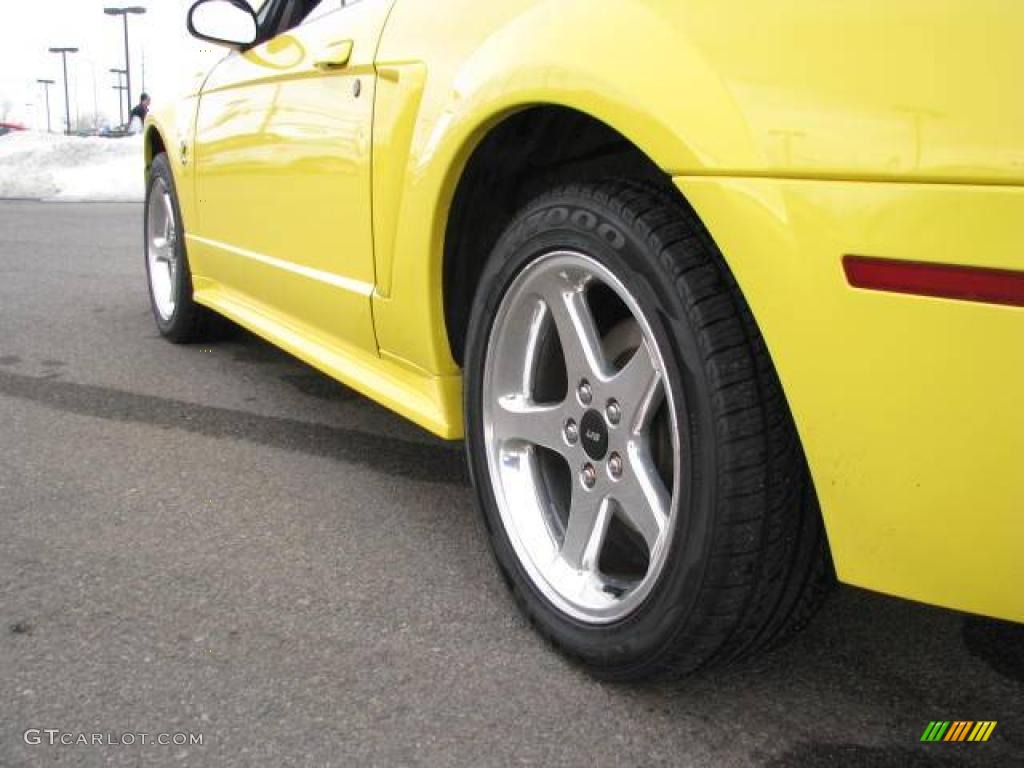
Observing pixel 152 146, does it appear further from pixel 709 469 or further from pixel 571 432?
pixel 709 469

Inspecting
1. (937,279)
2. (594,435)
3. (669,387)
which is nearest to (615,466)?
(594,435)

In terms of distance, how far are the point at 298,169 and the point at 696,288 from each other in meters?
1.51

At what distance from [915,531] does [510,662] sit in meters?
0.82

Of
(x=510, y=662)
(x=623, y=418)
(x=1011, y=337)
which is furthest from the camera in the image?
(x=510, y=662)

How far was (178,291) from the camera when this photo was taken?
432 cm

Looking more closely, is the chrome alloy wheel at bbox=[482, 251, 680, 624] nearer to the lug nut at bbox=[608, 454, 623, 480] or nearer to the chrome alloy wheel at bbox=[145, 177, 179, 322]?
the lug nut at bbox=[608, 454, 623, 480]

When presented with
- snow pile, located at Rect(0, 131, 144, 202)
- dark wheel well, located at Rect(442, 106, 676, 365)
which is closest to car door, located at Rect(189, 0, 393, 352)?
dark wheel well, located at Rect(442, 106, 676, 365)

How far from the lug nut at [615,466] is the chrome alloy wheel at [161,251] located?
3.03m

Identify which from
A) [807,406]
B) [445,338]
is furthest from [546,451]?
[807,406]

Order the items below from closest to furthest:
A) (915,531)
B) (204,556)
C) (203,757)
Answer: (915,531) < (203,757) < (204,556)

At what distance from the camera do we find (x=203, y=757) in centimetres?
162

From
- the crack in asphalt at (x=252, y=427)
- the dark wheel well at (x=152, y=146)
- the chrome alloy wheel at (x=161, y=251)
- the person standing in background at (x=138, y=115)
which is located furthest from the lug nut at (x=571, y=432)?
the person standing in background at (x=138, y=115)

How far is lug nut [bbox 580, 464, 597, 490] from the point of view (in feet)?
6.18

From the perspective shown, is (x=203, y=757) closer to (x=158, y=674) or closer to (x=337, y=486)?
(x=158, y=674)
